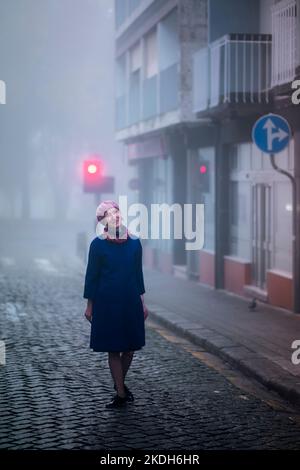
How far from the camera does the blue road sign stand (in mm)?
12414

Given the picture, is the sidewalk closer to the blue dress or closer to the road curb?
the road curb

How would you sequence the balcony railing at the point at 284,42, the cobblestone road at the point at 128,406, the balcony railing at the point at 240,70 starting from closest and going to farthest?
the cobblestone road at the point at 128,406, the balcony railing at the point at 284,42, the balcony railing at the point at 240,70

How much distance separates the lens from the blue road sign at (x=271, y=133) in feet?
40.7

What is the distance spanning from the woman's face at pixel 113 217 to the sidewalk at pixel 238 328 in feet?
7.38

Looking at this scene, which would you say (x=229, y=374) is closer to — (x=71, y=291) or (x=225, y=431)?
(x=225, y=431)

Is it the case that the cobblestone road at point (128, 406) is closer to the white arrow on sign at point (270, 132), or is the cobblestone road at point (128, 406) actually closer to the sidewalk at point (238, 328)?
the sidewalk at point (238, 328)

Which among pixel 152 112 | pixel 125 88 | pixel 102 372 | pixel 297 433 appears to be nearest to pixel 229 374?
pixel 102 372

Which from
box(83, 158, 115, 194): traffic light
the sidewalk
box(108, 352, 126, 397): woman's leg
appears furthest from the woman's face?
box(83, 158, 115, 194): traffic light

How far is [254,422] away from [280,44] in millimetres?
8652

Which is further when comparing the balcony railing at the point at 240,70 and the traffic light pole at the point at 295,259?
the balcony railing at the point at 240,70

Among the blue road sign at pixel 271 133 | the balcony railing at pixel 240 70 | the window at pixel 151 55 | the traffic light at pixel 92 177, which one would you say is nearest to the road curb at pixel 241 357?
the blue road sign at pixel 271 133

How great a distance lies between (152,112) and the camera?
23.0 m

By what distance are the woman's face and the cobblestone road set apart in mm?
1570

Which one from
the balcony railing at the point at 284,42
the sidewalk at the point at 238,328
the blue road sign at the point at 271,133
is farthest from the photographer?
the balcony railing at the point at 284,42
